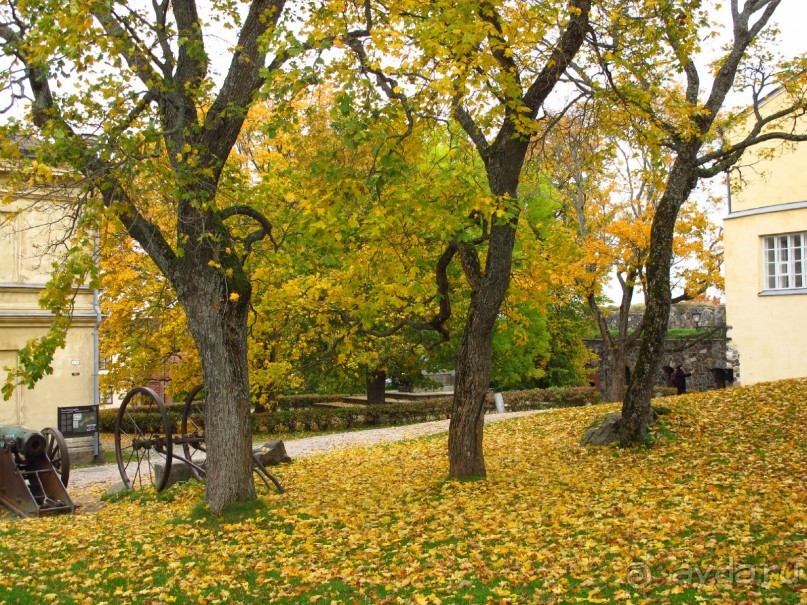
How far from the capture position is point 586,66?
516 inches

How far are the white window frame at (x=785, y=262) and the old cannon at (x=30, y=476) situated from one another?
56.7 feet

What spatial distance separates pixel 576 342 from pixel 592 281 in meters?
10.5

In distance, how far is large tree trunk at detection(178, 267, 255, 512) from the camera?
30.2 feet

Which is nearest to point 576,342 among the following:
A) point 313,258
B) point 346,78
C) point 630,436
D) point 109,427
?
point 109,427

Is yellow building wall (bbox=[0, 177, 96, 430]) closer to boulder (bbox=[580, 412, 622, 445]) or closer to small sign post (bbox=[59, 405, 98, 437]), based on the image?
small sign post (bbox=[59, 405, 98, 437])

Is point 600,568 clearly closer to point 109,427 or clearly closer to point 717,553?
point 717,553

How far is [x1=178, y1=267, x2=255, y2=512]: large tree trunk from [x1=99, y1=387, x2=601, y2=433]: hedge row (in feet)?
55.9

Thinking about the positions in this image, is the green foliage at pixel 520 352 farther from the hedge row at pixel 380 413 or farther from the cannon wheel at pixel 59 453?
the cannon wheel at pixel 59 453

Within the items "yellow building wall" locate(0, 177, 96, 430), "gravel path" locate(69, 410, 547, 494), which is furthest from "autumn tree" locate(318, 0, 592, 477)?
"yellow building wall" locate(0, 177, 96, 430)

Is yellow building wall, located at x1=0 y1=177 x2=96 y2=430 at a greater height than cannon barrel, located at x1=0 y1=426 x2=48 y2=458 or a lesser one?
greater

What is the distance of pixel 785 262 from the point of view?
20.5 m

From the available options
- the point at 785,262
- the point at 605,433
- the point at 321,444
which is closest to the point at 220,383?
the point at 605,433

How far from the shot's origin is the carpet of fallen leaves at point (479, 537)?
20.0 feet

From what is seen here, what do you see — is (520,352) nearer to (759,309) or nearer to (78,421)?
(759,309)
